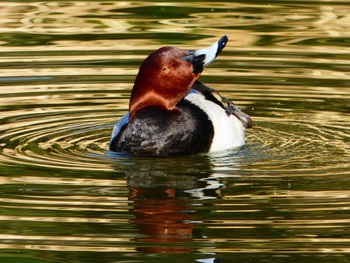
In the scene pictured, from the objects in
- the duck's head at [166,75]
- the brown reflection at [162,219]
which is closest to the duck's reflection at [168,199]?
the brown reflection at [162,219]

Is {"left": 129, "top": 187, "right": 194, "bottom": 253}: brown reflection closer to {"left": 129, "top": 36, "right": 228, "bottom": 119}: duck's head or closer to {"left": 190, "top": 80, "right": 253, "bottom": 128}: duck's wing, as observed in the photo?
{"left": 129, "top": 36, "right": 228, "bottom": 119}: duck's head

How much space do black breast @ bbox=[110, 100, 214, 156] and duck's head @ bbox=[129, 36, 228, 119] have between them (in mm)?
119

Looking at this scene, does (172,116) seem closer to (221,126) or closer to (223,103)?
(221,126)

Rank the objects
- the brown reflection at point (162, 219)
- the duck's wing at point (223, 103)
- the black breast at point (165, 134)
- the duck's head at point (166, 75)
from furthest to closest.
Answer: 1. the duck's wing at point (223, 103)
2. the duck's head at point (166, 75)
3. the black breast at point (165, 134)
4. the brown reflection at point (162, 219)

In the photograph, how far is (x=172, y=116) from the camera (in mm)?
9195

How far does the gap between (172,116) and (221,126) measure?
45 centimetres

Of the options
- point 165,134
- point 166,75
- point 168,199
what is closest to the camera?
point 168,199

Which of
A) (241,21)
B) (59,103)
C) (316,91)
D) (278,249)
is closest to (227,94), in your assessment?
(316,91)

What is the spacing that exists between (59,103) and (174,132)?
242cm

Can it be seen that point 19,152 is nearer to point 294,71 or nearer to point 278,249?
point 278,249

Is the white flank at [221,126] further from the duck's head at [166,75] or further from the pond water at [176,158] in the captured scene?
the duck's head at [166,75]

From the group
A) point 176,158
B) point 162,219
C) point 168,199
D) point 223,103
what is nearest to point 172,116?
point 176,158

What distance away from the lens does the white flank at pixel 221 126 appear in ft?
30.7

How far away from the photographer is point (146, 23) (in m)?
14.8
